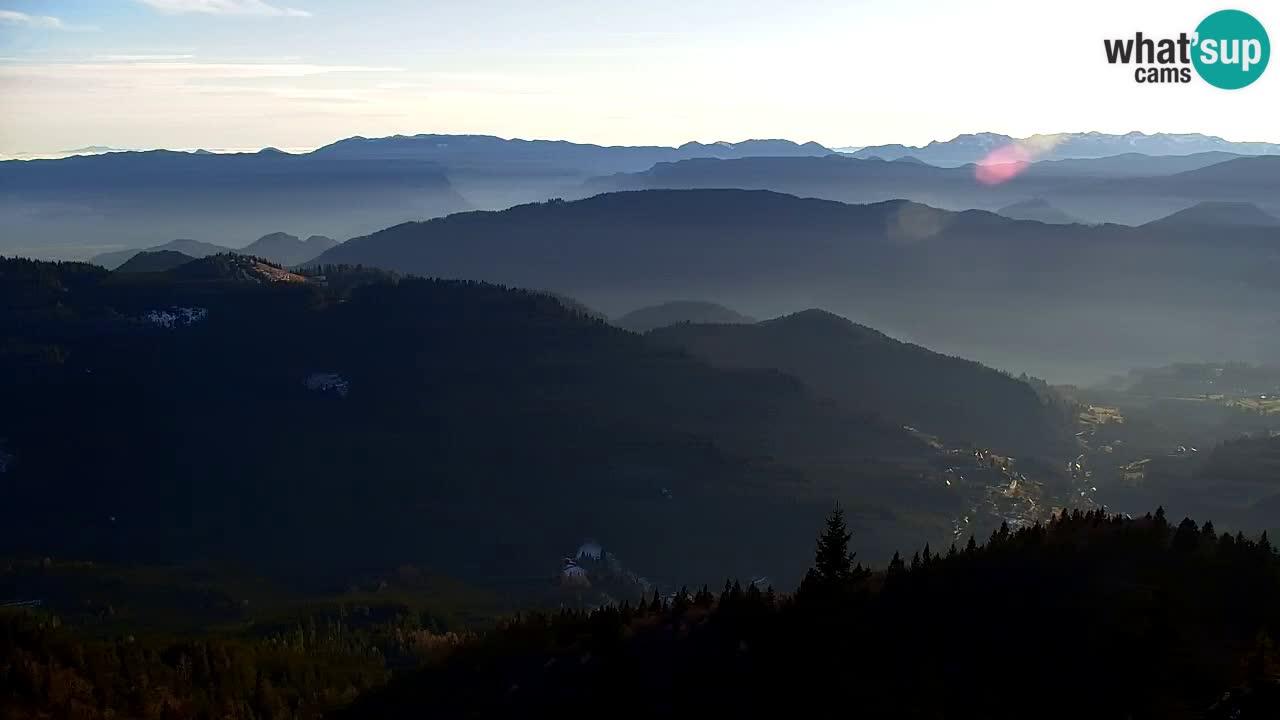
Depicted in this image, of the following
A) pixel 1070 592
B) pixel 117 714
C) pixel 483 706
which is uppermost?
pixel 1070 592

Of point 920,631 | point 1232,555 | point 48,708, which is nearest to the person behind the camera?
point 920,631

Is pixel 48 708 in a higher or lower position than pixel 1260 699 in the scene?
lower

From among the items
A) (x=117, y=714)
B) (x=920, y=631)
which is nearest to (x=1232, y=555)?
(x=920, y=631)

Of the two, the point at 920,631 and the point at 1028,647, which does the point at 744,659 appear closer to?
the point at 920,631

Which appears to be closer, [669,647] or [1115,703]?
[1115,703]

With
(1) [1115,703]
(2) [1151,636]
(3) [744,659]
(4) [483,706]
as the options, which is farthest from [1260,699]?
(4) [483,706]

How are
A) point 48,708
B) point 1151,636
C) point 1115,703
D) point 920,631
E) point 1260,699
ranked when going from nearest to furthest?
point 1260,699, point 1115,703, point 1151,636, point 920,631, point 48,708
